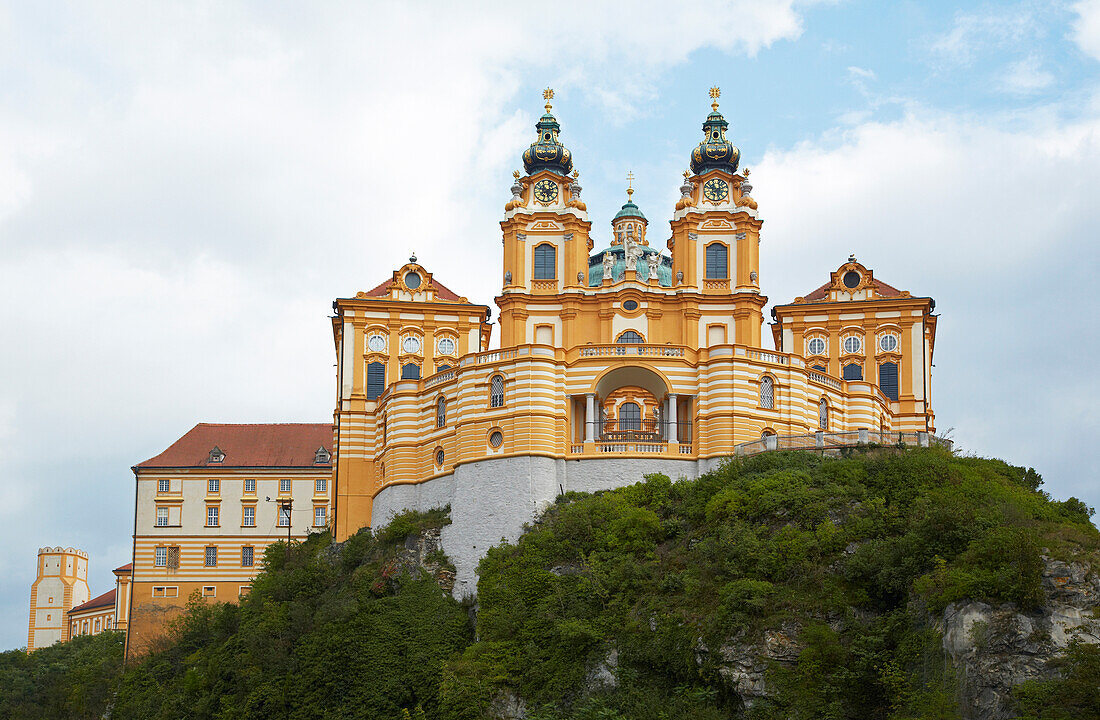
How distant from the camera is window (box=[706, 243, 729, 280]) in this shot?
243ft

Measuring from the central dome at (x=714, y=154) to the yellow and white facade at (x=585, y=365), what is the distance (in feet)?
0.30

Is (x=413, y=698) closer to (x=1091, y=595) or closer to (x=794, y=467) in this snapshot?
(x=794, y=467)

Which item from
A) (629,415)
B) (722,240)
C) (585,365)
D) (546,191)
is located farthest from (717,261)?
(585,365)

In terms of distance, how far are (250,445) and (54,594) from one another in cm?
5335

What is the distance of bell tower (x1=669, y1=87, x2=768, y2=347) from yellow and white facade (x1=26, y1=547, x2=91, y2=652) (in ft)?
263

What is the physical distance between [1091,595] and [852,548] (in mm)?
9185

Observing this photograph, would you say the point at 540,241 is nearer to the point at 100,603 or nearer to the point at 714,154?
the point at 714,154

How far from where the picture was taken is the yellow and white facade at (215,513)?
86.3 metres

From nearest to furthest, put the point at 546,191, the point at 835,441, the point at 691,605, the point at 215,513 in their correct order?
the point at 691,605, the point at 835,441, the point at 546,191, the point at 215,513

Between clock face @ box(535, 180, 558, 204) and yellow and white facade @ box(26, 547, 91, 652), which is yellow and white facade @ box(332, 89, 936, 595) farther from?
yellow and white facade @ box(26, 547, 91, 652)

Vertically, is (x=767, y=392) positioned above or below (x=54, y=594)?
above

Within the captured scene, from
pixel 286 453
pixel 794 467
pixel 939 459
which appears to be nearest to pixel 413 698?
pixel 794 467

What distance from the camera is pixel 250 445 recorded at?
91438mm

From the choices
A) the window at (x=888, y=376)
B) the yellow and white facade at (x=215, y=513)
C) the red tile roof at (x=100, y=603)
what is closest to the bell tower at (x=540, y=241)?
the window at (x=888, y=376)
